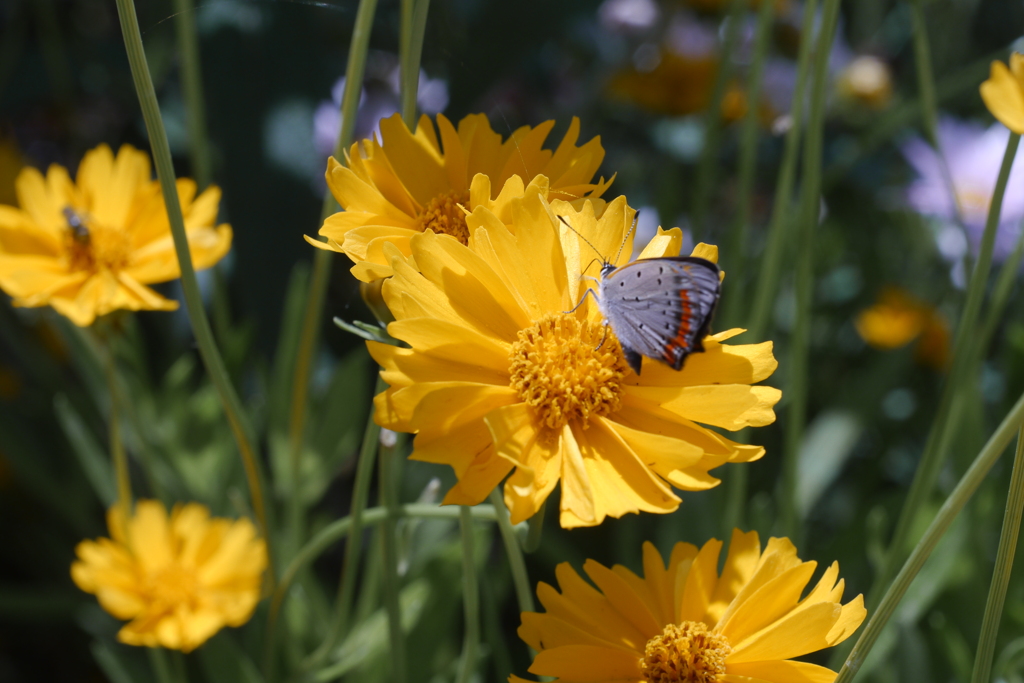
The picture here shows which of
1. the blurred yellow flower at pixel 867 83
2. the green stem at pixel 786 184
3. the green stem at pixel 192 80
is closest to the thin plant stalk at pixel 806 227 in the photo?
the green stem at pixel 786 184

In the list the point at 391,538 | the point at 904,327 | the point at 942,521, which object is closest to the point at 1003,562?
the point at 942,521

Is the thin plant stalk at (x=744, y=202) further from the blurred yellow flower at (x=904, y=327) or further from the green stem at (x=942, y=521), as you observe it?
the blurred yellow flower at (x=904, y=327)

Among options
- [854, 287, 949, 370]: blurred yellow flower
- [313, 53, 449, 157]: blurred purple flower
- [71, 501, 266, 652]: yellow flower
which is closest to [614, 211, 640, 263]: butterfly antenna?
[71, 501, 266, 652]: yellow flower

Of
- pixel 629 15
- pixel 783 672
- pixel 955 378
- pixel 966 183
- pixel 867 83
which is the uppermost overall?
pixel 629 15

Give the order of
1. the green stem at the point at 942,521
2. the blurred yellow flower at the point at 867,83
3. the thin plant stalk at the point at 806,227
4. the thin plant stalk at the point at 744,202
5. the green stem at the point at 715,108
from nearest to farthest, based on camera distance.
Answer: the green stem at the point at 942,521 < the thin plant stalk at the point at 806,227 < the thin plant stalk at the point at 744,202 < the green stem at the point at 715,108 < the blurred yellow flower at the point at 867,83

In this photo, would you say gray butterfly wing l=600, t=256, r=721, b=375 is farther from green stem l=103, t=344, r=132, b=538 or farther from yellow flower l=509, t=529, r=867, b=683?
green stem l=103, t=344, r=132, b=538

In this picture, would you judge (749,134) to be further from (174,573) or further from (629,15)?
(629,15)


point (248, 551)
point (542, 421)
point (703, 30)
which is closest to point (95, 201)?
point (248, 551)

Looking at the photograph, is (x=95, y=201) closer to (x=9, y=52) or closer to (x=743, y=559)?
(x=743, y=559)
